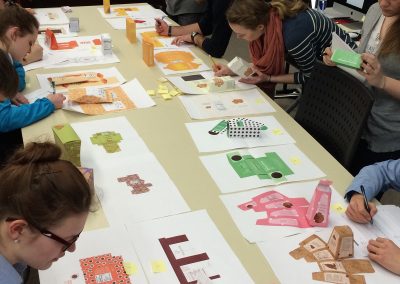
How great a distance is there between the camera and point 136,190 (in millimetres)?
1539

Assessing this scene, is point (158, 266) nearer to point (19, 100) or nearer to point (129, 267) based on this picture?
point (129, 267)

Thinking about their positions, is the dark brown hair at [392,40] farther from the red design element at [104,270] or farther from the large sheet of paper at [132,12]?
the large sheet of paper at [132,12]

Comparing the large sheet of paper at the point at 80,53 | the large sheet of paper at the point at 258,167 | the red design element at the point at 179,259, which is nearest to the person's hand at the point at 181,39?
the large sheet of paper at the point at 80,53

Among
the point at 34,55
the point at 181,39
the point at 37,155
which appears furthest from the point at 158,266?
the point at 181,39

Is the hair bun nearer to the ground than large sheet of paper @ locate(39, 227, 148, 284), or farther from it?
farther from it

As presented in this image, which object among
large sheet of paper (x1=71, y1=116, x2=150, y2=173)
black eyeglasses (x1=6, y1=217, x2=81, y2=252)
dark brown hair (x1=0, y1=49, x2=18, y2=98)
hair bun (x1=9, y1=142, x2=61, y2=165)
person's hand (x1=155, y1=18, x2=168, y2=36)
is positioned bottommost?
large sheet of paper (x1=71, y1=116, x2=150, y2=173)

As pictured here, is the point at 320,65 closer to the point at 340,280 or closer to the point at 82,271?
the point at 340,280

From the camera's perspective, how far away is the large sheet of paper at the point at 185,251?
48.4 inches

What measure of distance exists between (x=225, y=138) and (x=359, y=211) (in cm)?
64

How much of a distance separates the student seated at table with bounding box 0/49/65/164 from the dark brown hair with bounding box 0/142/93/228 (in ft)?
2.20

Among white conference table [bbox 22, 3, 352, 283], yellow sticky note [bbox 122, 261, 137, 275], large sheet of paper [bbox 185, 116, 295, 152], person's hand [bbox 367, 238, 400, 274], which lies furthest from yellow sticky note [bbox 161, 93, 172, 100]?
person's hand [bbox 367, 238, 400, 274]

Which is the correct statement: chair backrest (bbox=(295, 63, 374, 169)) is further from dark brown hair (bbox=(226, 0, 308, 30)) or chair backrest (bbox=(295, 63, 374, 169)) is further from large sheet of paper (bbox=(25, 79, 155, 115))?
large sheet of paper (bbox=(25, 79, 155, 115))

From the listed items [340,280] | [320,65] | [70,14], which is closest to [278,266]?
[340,280]

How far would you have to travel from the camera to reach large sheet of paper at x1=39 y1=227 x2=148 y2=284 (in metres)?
1.20
